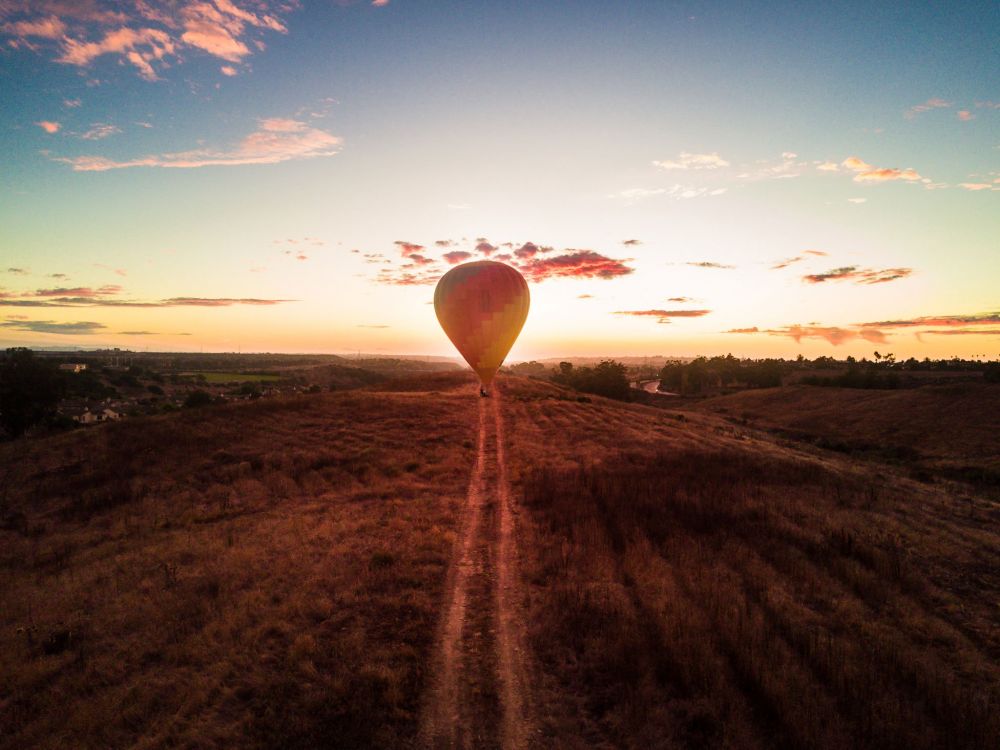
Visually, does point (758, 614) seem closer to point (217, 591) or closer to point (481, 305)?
point (217, 591)

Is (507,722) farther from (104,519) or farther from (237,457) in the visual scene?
(237,457)

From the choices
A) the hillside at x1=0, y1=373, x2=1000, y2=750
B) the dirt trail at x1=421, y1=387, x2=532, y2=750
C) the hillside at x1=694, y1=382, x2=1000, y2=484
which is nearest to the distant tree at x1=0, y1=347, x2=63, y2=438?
the hillside at x1=0, y1=373, x2=1000, y2=750

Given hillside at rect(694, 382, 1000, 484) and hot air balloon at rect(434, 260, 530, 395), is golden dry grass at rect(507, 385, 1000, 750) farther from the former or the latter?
hillside at rect(694, 382, 1000, 484)

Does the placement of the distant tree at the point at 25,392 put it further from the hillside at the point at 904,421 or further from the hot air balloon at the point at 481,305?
the hillside at the point at 904,421

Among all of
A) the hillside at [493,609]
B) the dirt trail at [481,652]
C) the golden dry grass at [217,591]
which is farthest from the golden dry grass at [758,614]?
the golden dry grass at [217,591]

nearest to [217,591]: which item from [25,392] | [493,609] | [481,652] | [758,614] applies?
[493,609]

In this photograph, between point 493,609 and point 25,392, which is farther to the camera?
point 25,392

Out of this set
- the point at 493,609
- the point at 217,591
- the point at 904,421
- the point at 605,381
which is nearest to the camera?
the point at 493,609

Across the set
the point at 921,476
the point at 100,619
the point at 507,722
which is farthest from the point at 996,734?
the point at 921,476
